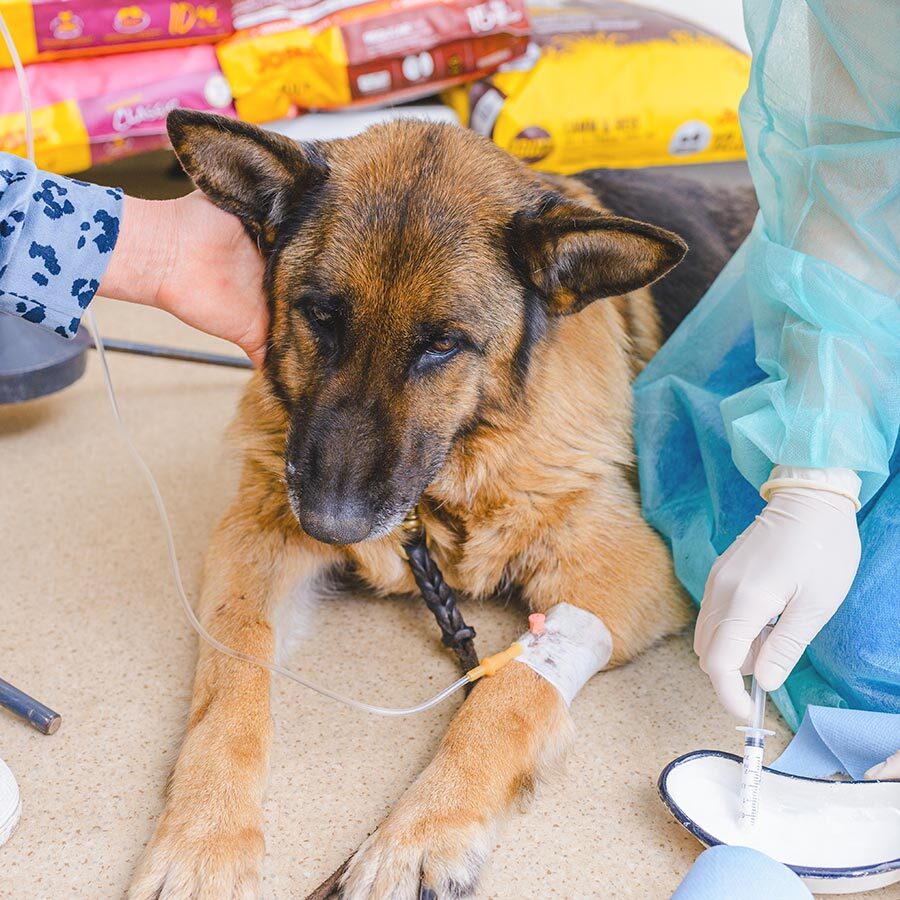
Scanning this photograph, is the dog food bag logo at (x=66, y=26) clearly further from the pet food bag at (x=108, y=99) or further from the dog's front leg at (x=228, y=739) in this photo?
the dog's front leg at (x=228, y=739)

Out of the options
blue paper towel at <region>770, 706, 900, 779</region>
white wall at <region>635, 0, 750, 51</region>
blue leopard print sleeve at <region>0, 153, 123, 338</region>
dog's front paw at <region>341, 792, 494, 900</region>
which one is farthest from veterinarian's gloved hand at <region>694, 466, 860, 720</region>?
white wall at <region>635, 0, 750, 51</region>

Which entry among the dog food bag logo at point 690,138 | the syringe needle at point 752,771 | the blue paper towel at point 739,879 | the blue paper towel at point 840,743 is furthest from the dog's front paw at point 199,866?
the dog food bag logo at point 690,138

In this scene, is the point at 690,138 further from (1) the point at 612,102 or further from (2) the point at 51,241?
(2) the point at 51,241

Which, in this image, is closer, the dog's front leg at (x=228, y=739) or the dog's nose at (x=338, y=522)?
the dog's front leg at (x=228, y=739)

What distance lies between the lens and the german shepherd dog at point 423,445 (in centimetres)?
126

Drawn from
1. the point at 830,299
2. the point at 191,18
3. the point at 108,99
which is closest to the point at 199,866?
the point at 830,299

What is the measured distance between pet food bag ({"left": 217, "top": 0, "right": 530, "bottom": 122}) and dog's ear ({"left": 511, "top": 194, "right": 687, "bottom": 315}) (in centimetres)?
192

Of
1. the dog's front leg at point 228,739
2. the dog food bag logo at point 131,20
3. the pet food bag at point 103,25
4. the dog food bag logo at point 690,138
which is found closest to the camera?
the dog's front leg at point 228,739

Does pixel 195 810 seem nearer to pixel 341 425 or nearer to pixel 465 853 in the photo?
pixel 465 853

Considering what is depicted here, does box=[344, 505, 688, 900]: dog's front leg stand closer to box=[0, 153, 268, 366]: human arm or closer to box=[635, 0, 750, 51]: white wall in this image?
box=[0, 153, 268, 366]: human arm

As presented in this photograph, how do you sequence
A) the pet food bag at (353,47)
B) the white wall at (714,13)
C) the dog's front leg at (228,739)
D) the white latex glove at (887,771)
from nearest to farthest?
the dog's front leg at (228,739), the white latex glove at (887,771), the pet food bag at (353,47), the white wall at (714,13)

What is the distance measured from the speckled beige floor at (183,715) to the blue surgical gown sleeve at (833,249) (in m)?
0.43

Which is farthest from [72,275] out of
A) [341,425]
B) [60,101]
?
[60,101]

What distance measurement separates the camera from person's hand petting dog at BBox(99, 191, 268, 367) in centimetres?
147
